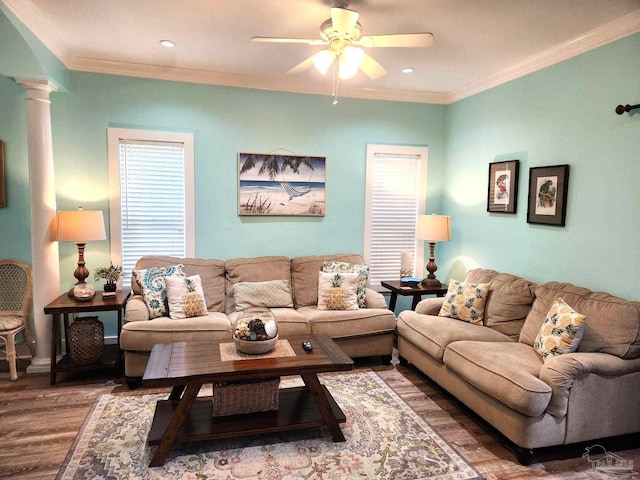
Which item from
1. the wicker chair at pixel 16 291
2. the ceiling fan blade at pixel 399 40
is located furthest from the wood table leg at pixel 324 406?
the wicker chair at pixel 16 291

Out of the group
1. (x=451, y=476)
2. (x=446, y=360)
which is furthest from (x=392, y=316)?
(x=451, y=476)

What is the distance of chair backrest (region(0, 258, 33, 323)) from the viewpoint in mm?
3760

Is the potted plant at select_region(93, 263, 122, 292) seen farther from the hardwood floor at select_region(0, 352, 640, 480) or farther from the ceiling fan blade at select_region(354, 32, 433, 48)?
the ceiling fan blade at select_region(354, 32, 433, 48)

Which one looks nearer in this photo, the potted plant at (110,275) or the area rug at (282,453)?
the area rug at (282,453)

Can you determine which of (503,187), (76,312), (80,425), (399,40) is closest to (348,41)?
(399,40)

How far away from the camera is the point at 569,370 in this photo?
2439 millimetres

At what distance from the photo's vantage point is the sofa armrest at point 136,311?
3438 millimetres

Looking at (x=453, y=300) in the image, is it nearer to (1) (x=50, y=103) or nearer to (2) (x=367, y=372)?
(2) (x=367, y=372)

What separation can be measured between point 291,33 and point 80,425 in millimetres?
3153

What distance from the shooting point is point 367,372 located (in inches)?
149

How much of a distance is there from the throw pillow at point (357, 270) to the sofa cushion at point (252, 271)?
43 cm

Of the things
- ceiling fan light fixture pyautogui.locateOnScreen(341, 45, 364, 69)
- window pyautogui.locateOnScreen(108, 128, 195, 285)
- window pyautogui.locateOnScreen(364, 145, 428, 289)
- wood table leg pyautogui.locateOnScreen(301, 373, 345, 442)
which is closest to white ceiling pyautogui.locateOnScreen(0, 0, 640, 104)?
ceiling fan light fixture pyautogui.locateOnScreen(341, 45, 364, 69)

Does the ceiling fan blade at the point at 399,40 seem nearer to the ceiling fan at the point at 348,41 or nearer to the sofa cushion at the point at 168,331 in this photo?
the ceiling fan at the point at 348,41

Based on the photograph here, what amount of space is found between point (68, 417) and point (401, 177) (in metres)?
3.94
